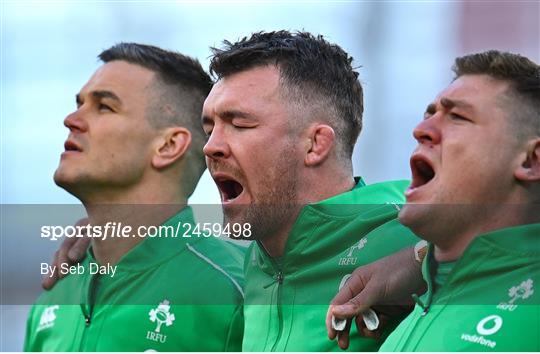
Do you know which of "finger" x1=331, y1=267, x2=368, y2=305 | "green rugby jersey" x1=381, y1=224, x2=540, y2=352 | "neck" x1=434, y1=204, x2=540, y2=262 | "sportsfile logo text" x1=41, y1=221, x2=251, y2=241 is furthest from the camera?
"sportsfile logo text" x1=41, y1=221, x2=251, y2=241

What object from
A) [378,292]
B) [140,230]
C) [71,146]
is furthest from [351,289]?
[71,146]

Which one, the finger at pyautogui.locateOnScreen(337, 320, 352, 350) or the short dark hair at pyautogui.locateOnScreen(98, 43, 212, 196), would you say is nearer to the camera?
the finger at pyautogui.locateOnScreen(337, 320, 352, 350)

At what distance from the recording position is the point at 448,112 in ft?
6.33

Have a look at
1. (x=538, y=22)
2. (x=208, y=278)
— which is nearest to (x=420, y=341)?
(x=208, y=278)

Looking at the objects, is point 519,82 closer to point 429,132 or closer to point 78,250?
point 429,132

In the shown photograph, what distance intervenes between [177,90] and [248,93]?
365 millimetres

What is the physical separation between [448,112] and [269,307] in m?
0.52

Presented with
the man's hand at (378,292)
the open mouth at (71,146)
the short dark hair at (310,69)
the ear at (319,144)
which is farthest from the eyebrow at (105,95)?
the man's hand at (378,292)

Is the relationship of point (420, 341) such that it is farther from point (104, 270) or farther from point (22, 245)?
Answer: point (22, 245)

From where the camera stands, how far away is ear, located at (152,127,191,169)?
252cm

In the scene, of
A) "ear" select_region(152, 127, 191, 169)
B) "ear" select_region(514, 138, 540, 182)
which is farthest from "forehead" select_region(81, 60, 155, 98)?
"ear" select_region(514, 138, 540, 182)

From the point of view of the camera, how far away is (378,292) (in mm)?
1923

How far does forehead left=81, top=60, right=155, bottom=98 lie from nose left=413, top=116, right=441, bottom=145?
2.69 feet

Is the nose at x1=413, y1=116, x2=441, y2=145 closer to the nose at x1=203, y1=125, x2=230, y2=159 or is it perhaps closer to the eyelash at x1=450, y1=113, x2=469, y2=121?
the eyelash at x1=450, y1=113, x2=469, y2=121
